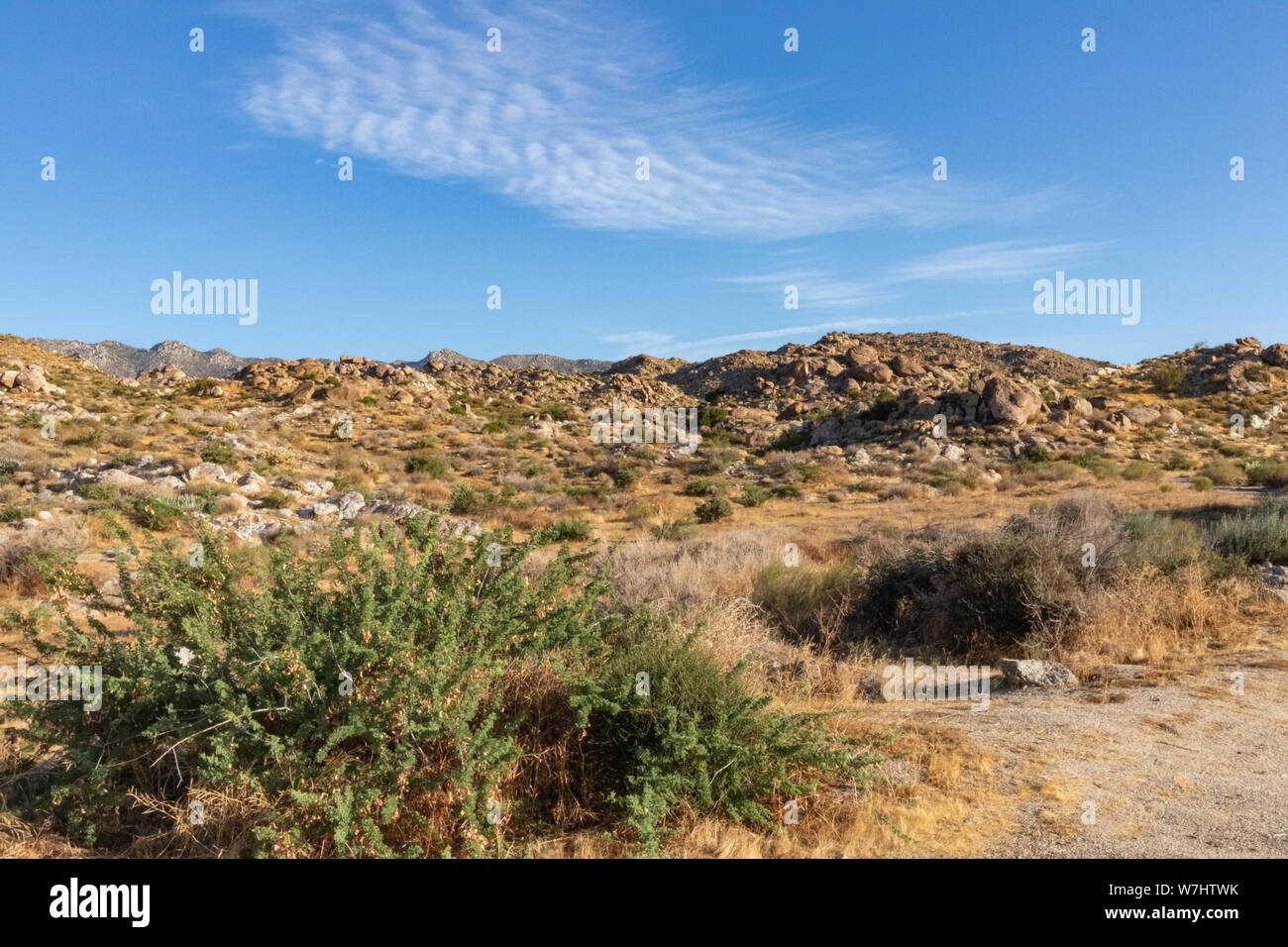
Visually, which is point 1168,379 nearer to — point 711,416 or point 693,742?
point 711,416

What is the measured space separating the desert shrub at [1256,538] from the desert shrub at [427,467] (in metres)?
21.3

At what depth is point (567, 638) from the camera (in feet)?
16.3

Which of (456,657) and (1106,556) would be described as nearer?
(456,657)

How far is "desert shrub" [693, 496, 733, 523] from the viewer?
20.0 m

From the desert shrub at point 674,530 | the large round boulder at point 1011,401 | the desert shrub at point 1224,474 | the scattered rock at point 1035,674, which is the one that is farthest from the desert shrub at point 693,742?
the large round boulder at point 1011,401

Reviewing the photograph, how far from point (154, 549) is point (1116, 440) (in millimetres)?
35997

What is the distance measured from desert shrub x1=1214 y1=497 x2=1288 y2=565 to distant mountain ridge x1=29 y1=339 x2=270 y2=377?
298 ft

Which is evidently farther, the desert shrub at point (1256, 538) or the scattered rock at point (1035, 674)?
the desert shrub at point (1256, 538)

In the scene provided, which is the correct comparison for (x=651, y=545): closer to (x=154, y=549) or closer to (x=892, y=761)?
(x=892, y=761)

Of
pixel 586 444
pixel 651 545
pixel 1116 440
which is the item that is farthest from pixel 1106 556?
pixel 586 444

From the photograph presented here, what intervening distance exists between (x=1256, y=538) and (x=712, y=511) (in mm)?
11577

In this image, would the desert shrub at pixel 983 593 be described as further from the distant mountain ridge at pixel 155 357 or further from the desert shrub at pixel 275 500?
the distant mountain ridge at pixel 155 357

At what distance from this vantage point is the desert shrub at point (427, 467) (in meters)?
26.8

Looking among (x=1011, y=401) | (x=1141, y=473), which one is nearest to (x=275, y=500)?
(x=1141, y=473)
